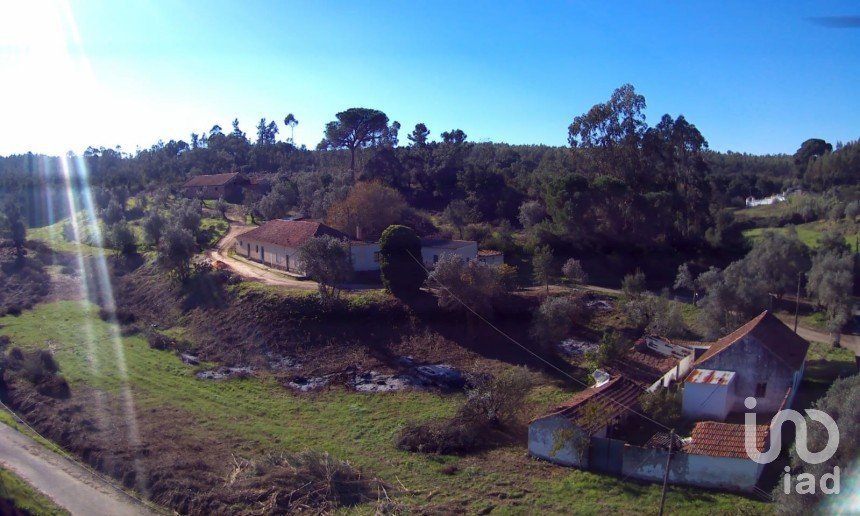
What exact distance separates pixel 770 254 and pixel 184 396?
2561 centimetres

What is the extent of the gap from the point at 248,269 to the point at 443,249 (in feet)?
36.8

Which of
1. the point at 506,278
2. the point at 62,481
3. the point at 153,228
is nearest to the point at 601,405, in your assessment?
the point at 506,278

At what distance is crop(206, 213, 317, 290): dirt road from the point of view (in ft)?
99.9

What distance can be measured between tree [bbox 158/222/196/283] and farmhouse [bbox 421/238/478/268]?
41.9 ft

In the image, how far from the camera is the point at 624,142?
42562 mm

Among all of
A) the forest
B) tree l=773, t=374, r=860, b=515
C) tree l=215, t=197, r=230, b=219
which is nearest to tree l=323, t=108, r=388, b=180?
the forest

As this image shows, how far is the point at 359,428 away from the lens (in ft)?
59.4

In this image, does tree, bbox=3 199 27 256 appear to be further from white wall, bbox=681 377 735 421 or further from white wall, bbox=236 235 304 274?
white wall, bbox=681 377 735 421

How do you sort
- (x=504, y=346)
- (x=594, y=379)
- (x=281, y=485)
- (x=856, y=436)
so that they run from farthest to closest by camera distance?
1. (x=504, y=346)
2. (x=594, y=379)
3. (x=281, y=485)
4. (x=856, y=436)

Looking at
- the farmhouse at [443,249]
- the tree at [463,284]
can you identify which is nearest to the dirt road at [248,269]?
the farmhouse at [443,249]

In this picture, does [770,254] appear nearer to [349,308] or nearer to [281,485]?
[349,308]

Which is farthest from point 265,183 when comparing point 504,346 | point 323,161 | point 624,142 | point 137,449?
point 137,449

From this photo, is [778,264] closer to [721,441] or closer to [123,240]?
[721,441]

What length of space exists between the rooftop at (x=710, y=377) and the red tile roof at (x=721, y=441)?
85.9 inches
